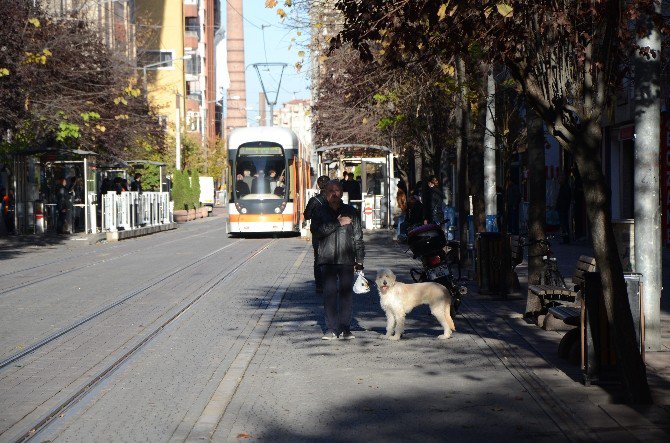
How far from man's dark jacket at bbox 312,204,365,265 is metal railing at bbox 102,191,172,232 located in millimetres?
28395

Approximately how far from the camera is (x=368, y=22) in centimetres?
1130

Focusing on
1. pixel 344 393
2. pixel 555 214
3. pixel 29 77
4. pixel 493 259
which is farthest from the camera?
pixel 29 77

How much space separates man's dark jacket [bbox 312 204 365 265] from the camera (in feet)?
42.2

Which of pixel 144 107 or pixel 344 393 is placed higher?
pixel 144 107

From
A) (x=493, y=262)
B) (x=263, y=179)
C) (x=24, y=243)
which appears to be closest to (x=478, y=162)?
(x=493, y=262)

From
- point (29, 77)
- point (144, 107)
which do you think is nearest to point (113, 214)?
point (29, 77)

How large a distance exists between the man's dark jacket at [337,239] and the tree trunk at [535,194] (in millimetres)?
3824

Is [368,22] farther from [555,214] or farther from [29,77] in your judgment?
[29,77]

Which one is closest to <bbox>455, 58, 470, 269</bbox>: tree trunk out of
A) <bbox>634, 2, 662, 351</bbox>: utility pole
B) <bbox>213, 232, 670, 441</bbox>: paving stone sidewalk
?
<bbox>213, 232, 670, 441</bbox>: paving stone sidewalk

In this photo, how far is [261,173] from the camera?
3919cm

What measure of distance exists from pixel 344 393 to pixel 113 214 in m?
32.2

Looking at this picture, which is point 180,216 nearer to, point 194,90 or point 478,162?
point 478,162

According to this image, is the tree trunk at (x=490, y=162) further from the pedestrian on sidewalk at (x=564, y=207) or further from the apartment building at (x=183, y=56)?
the apartment building at (x=183, y=56)

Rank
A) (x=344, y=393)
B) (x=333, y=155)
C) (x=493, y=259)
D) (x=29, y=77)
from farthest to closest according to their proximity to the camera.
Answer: (x=333, y=155) < (x=29, y=77) < (x=493, y=259) < (x=344, y=393)
